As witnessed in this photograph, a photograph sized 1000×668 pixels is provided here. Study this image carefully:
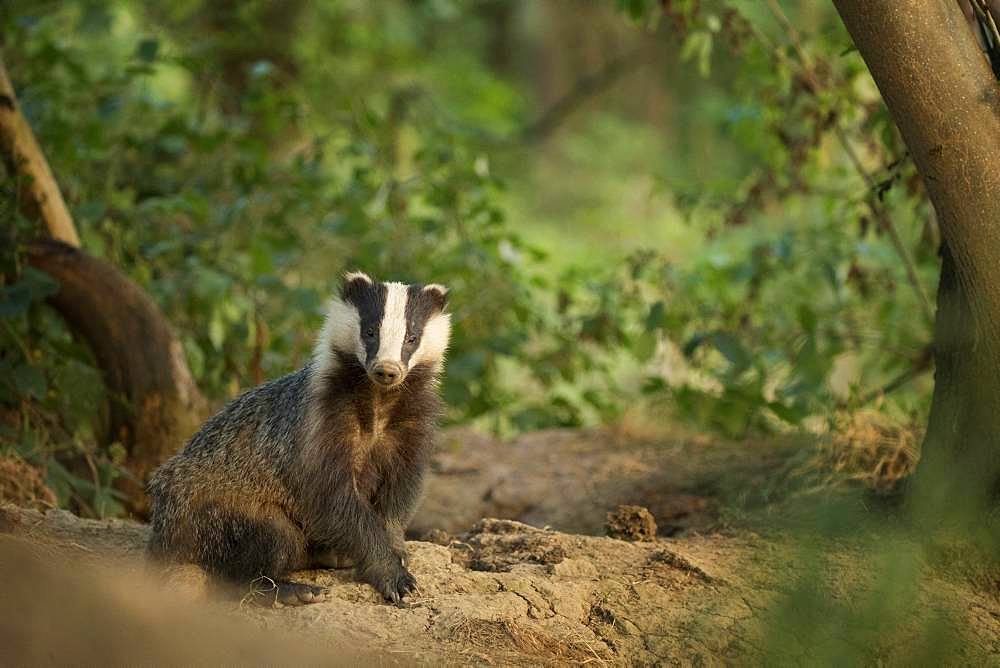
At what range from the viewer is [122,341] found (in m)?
6.01

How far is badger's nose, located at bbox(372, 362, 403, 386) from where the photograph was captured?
4227 mm

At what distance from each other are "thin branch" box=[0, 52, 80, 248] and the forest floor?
6.74 feet

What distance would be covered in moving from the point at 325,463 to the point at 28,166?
2.84 metres

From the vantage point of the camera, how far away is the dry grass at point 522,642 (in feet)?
11.9

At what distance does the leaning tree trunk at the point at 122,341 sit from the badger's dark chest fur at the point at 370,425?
1.89 meters

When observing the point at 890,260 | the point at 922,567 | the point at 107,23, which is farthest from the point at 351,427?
the point at 107,23

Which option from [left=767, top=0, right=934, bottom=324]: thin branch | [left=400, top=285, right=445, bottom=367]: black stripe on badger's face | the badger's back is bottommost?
the badger's back

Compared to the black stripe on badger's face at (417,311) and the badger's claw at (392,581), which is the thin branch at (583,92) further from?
the badger's claw at (392,581)

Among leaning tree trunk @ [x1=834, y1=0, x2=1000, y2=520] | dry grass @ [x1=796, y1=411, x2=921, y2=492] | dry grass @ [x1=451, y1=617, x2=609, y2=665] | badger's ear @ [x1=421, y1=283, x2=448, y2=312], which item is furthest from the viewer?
dry grass @ [x1=796, y1=411, x2=921, y2=492]

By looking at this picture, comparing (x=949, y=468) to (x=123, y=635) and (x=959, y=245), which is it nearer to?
(x=959, y=245)

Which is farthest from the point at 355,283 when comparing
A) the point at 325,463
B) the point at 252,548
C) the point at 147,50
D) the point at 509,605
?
the point at 147,50

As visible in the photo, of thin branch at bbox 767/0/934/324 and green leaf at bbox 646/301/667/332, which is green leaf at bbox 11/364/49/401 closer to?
green leaf at bbox 646/301/667/332

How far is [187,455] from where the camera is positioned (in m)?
4.48

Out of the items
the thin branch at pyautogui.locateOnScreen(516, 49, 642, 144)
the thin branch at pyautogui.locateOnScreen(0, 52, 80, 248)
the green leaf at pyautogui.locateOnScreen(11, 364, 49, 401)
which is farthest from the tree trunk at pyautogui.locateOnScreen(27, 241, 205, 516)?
the thin branch at pyautogui.locateOnScreen(516, 49, 642, 144)
